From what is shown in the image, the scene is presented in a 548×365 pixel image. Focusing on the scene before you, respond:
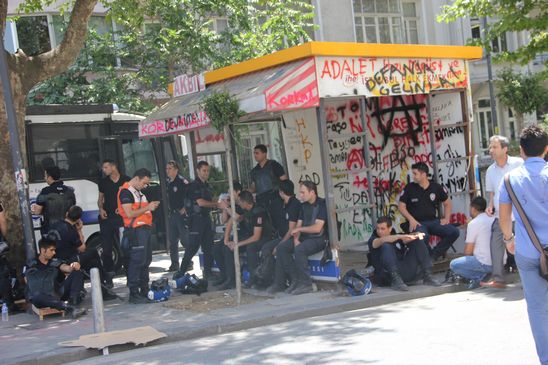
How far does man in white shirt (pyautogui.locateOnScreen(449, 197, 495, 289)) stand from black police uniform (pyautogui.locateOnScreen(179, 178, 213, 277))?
3.93 m

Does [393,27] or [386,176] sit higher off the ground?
[393,27]

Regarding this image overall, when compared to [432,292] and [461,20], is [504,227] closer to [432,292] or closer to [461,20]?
[432,292]

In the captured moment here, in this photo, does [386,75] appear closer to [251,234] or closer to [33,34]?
[251,234]

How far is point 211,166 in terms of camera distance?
12.7m

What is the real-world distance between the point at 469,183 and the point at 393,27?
20175mm

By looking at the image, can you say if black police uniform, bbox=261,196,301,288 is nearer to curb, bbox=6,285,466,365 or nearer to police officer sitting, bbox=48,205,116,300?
curb, bbox=6,285,466,365

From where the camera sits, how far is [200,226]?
11.2 meters

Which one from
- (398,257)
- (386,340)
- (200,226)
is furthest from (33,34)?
(386,340)

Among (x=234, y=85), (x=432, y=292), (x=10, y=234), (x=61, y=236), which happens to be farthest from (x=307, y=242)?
(x=10, y=234)

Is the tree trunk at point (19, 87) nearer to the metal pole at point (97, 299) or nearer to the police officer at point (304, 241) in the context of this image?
the metal pole at point (97, 299)

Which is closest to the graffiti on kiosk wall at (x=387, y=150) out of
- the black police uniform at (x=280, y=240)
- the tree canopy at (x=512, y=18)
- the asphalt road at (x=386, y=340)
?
the black police uniform at (x=280, y=240)

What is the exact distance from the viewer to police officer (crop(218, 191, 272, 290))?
1023cm

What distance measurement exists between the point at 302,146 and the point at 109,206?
3399 millimetres

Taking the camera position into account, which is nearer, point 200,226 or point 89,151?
point 200,226
